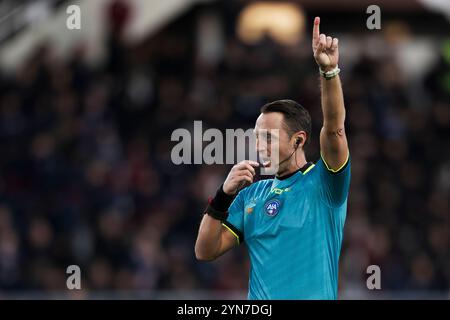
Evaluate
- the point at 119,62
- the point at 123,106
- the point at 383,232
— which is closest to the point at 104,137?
the point at 123,106

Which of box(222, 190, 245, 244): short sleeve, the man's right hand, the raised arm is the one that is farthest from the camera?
box(222, 190, 245, 244): short sleeve

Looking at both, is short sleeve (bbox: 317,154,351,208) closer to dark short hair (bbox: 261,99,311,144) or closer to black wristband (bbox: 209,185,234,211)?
dark short hair (bbox: 261,99,311,144)

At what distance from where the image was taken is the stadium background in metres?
13.8

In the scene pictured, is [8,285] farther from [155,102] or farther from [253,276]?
[253,276]

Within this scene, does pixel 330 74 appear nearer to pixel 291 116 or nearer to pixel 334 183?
pixel 291 116

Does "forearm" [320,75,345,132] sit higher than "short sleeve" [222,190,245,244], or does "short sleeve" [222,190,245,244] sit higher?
"forearm" [320,75,345,132]

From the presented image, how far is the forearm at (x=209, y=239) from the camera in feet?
20.6

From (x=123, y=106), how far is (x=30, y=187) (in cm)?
210

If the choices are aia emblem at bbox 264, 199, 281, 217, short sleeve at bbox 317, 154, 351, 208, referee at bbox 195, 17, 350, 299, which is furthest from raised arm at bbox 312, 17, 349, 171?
aia emblem at bbox 264, 199, 281, 217

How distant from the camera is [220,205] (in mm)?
6234

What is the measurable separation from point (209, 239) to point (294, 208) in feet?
1.63

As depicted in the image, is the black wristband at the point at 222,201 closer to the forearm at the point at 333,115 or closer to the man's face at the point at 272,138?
the man's face at the point at 272,138

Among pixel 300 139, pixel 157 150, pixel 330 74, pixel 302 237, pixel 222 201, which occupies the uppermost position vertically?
pixel 157 150

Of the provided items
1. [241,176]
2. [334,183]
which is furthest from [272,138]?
[334,183]
